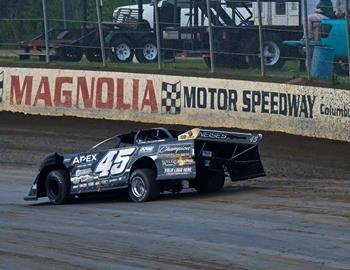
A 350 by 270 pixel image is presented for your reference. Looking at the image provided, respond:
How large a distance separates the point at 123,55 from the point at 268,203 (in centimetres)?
1482

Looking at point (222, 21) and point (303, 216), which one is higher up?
point (222, 21)

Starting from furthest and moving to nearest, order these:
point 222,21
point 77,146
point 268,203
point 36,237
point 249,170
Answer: point 222,21
point 77,146
point 249,170
point 268,203
point 36,237

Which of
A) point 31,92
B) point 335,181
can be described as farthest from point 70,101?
point 335,181

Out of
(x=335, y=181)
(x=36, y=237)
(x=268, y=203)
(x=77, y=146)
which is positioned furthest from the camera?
(x=77, y=146)

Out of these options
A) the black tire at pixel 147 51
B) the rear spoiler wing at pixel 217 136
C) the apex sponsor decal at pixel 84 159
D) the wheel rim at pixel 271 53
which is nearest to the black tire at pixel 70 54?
the black tire at pixel 147 51

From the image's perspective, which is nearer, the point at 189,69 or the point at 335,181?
the point at 335,181

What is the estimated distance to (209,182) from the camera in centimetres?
1781

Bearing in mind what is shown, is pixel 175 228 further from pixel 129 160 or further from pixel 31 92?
pixel 31 92

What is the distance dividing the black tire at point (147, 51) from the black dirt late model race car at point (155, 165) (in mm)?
11454

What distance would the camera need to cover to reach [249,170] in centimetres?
1747

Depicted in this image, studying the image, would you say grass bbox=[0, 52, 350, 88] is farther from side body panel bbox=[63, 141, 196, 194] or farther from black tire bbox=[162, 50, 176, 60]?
side body panel bbox=[63, 141, 196, 194]

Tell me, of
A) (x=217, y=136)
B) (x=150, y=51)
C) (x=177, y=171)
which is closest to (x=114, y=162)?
(x=177, y=171)

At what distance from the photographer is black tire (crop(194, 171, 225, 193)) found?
17.7 metres

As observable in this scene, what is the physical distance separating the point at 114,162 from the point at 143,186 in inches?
25.6
